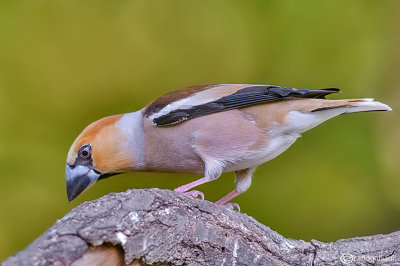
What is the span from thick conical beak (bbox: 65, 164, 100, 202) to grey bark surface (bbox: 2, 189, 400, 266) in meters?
1.19

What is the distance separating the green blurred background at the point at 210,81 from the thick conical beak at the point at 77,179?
0.60m

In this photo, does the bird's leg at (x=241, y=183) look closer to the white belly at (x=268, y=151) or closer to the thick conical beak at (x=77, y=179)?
the white belly at (x=268, y=151)

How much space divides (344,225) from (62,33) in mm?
2961

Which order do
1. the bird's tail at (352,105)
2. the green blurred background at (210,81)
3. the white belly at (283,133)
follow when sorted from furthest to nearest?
the green blurred background at (210,81), the white belly at (283,133), the bird's tail at (352,105)

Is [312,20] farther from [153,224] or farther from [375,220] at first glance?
[153,224]

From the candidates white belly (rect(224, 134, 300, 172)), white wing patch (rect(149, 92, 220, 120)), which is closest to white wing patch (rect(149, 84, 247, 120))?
white wing patch (rect(149, 92, 220, 120))

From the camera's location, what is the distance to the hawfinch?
4215 mm

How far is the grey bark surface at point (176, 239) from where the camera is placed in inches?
108

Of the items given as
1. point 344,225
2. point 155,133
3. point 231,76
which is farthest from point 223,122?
point 344,225

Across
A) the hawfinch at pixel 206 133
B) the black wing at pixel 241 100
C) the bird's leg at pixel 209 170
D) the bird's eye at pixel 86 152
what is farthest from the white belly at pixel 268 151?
the bird's eye at pixel 86 152

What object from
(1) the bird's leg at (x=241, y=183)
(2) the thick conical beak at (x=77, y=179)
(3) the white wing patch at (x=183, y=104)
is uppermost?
(3) the white wing patch at (x=183, y=104)

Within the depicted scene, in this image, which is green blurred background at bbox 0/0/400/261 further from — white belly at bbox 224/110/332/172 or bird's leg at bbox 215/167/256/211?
white belly at bbox 224/110/332/172

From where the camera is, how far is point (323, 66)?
536 cm

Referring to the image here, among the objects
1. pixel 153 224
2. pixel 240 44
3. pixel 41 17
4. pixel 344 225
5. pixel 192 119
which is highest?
pixel 41 17
